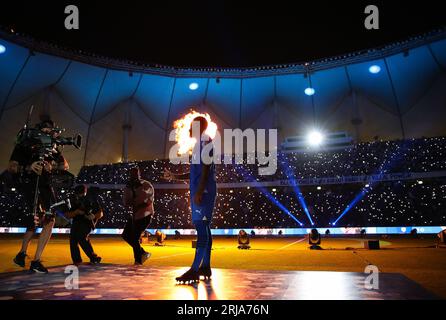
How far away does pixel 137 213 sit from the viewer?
6.27 metres

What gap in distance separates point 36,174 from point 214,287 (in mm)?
3551

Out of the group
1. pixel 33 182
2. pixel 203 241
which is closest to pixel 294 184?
pixel 203 241

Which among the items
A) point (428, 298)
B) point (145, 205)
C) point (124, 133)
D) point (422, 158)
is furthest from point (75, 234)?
point (124, 133)

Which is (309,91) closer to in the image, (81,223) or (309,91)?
(309,91)

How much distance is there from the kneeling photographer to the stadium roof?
2152 centimetres

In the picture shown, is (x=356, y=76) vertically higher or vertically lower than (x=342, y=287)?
higher

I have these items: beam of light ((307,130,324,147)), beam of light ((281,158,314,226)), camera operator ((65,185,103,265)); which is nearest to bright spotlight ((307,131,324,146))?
beam of light ((307,130,324,147))

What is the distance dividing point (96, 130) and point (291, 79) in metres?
18.7

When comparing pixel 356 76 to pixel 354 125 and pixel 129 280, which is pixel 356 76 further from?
pixel 129 280

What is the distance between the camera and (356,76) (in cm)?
2748

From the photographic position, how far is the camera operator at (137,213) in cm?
613

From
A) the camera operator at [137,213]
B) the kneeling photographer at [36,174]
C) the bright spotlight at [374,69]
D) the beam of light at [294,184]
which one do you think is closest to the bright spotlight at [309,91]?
the bright spotlight at [374,69]

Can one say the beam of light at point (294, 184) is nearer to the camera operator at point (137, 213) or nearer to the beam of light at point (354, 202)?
the beam of light at point (354, 202)

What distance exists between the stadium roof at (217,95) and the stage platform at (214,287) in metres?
23.4
